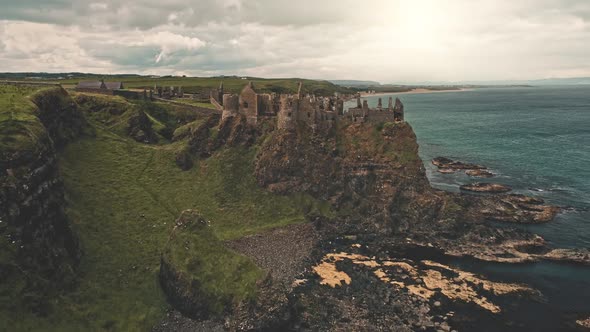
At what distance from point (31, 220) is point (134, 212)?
2112 cm

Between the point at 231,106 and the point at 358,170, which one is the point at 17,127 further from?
the point at 358,170

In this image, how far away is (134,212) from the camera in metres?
65.4

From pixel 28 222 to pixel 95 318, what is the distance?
43.6 ft

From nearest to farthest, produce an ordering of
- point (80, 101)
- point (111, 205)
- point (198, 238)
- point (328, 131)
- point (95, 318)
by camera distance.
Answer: point (95, 318) → point (198, 238) → point (111, 205) → point (328, 131) → point (80, 101)

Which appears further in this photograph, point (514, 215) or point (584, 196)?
point (584, 196)

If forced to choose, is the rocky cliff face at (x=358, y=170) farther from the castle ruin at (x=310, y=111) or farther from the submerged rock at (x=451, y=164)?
the submerged rock at (x=451, y=164)

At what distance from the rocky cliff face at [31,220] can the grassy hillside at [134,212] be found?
2611mm

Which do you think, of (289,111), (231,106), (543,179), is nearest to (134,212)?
(231,106)

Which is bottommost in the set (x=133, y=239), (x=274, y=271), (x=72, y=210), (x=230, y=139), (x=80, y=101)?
(x=274, y=271)

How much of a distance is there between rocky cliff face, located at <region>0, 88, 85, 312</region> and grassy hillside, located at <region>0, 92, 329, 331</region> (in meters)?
2.61

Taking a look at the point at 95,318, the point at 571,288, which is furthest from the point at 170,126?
the point at 571,288

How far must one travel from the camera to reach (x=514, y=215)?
77.1 m

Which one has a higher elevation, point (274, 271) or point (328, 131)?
point (328, 131)

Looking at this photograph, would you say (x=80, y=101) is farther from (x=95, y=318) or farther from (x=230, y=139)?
(x=95, y=318)
